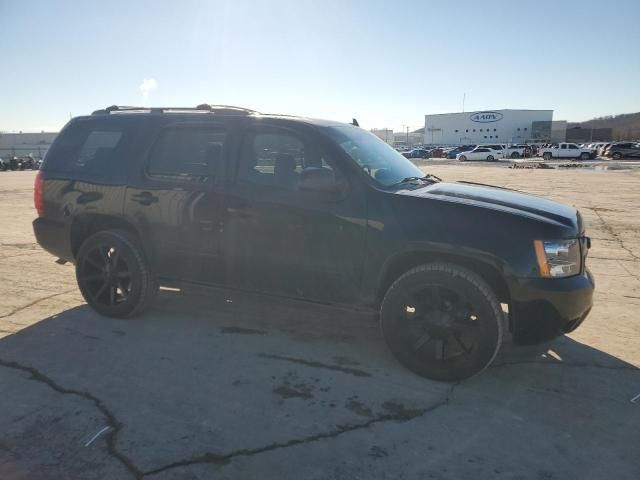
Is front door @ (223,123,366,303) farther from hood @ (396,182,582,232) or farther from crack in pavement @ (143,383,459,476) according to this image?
crack in pavement @ (143,383,459,476)

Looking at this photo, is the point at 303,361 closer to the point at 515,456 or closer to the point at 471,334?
the point at 471,334

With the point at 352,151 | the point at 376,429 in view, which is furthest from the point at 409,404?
the point at 352,151

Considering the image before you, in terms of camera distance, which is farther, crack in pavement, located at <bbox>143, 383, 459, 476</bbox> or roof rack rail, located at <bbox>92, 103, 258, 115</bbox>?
roof rack rail, located at <bbox>92, 103, 258, 115</bbox>

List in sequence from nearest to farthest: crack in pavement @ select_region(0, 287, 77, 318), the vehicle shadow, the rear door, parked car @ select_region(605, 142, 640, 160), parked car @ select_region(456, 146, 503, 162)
Result: the vehicle shadow < the rear door < crack in pavement @ select_region(0, 287, 77, 318) < parked car @ select_region(605, 142, 640, 160) < parked car @ select_region(456, 146, 503, 162)

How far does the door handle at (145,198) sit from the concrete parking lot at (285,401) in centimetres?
115

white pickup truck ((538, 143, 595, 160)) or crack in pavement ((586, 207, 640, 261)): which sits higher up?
white pickup truck ((538, 143, 595, 160))

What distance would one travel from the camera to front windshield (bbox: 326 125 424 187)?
12.2 ft

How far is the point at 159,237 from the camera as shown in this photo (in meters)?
4.19

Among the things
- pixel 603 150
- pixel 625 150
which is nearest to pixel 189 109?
pixel 625 150

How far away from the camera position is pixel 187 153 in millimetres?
4148

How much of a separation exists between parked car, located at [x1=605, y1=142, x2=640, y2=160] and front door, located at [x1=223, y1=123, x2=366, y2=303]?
2144 inches

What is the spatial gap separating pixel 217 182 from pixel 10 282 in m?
3.44

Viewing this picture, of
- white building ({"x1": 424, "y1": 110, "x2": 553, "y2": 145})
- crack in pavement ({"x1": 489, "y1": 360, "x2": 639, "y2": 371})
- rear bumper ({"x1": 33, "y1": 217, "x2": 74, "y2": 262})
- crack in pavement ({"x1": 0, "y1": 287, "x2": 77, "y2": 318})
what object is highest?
white building ({"x1": 424, "y1": 110, "x2": 553, "y2": 145})

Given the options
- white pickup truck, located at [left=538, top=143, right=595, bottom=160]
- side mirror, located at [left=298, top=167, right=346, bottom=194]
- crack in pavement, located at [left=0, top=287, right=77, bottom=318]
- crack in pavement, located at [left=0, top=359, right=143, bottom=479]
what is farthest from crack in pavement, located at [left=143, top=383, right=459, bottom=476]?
white pickup truck, located at [left=538, top=143, right=595, bottom=160]
